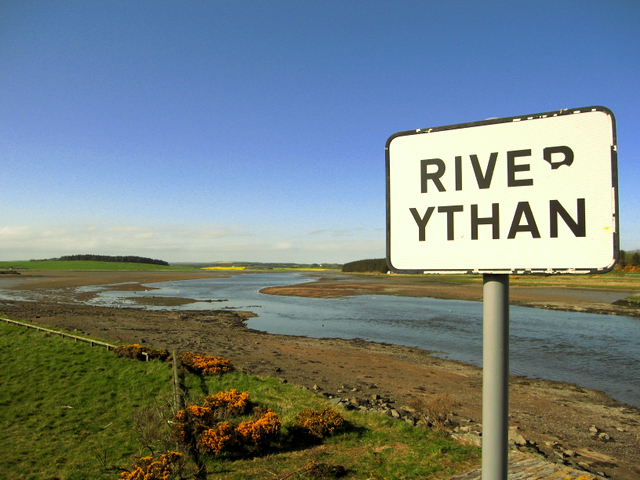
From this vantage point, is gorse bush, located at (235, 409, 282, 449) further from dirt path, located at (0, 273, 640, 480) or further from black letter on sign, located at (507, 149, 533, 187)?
black letter on sign, located at (507, 149, 533, 187)

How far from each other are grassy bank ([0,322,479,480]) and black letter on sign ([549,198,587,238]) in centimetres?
689

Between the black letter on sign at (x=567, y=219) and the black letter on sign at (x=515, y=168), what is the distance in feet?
0.44

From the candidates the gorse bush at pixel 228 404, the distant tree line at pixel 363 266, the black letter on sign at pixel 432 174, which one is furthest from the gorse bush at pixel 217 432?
the distant tree line at pixel 363 266

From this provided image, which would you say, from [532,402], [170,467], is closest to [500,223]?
[170,467]

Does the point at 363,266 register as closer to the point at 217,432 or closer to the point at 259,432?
the point at 259,432

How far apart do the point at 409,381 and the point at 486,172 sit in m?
17.2

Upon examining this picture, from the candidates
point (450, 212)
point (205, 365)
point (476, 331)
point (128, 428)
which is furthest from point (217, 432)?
point (476, 331)

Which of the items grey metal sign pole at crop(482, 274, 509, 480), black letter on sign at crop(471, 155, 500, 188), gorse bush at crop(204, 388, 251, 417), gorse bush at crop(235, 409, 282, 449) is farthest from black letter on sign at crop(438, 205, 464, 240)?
gorse bush at crop(204, 388, 251, 417)

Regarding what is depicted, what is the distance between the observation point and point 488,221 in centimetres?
173

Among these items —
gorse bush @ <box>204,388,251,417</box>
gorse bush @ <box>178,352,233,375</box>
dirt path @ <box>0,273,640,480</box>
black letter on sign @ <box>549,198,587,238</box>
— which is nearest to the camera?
black letter on sign @ <box>549,198,587,238</box>

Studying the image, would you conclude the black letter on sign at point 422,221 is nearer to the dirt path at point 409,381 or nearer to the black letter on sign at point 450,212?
the black letter on sign at point 450,212

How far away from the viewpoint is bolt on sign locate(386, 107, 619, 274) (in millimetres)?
1585

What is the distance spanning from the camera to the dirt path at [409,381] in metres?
11.0

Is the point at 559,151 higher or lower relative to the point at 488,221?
higher
